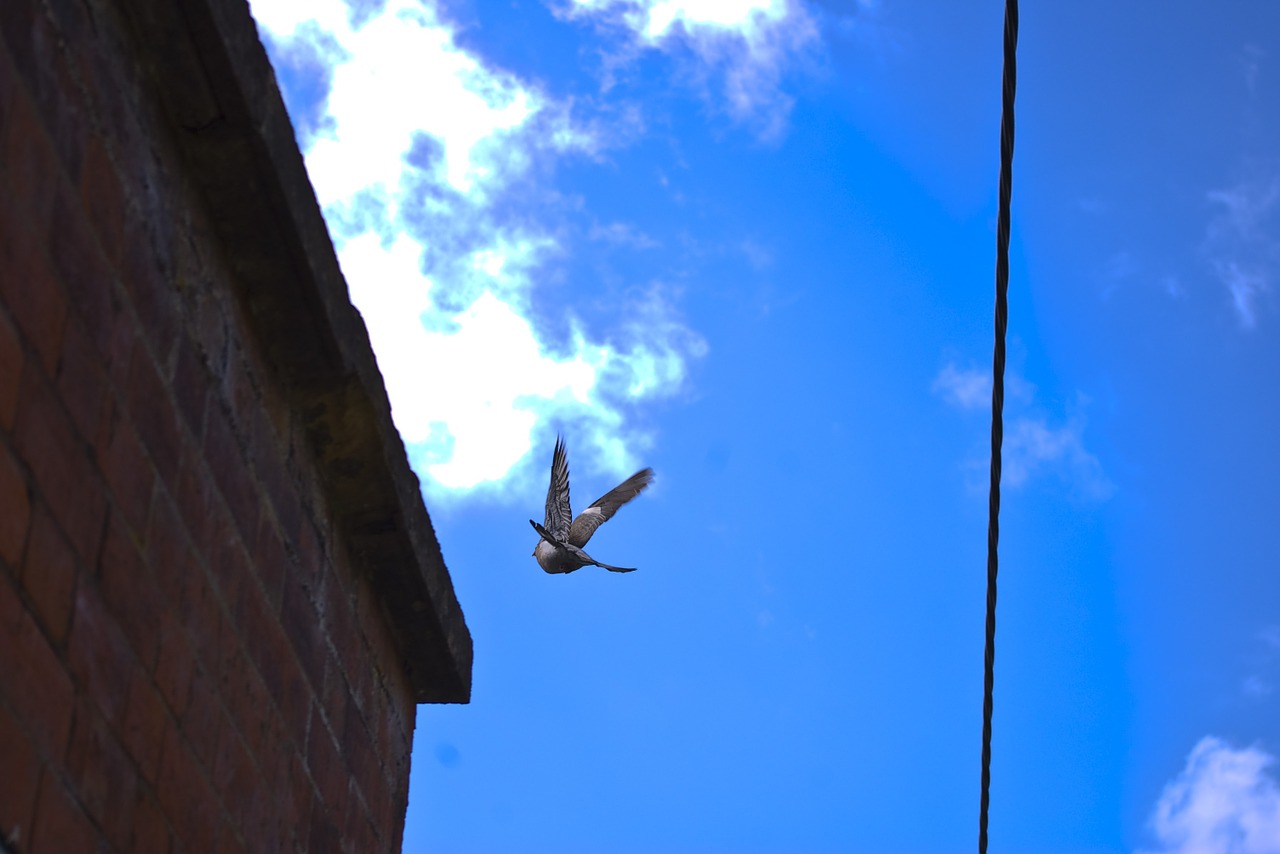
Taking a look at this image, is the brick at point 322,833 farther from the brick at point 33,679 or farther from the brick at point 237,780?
the brick at point 33,679

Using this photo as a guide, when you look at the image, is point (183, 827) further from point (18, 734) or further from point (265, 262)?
point (265, 262)

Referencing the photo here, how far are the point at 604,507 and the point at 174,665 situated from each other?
1005 centimetres

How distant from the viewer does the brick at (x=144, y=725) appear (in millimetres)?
2701

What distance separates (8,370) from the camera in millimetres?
2322

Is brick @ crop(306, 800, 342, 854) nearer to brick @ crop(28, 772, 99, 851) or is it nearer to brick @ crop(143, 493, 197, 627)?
brick @ crop(143, 493, 197, 627)

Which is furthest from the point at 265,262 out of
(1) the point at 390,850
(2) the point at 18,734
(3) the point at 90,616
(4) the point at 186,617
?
(1) the point at 390,850

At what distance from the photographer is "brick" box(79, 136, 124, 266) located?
106 inches

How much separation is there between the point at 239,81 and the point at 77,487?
3.09ft

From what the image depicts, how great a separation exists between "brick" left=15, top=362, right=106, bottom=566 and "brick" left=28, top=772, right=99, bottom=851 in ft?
1.21

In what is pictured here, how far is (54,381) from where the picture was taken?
8.18ft

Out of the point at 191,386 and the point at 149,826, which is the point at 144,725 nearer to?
the point at 149,826

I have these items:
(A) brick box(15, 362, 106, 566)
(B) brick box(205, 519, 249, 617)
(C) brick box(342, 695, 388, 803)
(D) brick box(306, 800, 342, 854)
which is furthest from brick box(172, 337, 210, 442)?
(C) brick box(342, 695, 388, 803)

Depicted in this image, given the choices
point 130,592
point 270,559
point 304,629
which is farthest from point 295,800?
point 130,592

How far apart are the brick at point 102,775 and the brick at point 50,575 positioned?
149mm
